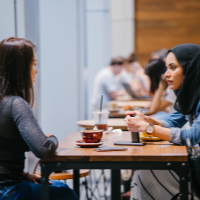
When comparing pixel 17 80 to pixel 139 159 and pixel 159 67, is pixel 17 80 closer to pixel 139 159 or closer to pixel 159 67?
pixel 139 159

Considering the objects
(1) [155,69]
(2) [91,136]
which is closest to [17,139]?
(2) [91,136]

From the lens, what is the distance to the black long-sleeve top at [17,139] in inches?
56.4

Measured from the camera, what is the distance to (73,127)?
414cm

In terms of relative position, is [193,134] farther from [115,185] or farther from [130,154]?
[115,185]

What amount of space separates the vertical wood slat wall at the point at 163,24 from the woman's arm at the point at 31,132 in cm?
791

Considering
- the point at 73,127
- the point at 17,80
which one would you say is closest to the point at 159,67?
the point at 73,127

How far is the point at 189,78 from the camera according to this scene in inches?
74.4

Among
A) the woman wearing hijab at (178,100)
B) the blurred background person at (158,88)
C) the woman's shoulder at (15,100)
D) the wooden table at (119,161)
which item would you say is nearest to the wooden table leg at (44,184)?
the wooden table at (119,161)

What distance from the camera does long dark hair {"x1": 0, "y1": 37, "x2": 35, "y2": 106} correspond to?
156 centimetres

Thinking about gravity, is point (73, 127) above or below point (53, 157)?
below

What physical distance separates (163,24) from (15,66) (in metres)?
8.06

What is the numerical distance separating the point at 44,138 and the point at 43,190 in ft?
0.75

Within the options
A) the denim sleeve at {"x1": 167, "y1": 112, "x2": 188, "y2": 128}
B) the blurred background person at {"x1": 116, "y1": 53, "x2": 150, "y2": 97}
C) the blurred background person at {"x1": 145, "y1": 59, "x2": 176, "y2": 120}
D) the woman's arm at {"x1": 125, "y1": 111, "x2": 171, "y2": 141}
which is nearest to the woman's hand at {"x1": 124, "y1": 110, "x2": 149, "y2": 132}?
the woman's arm at {"x1": 125, "y1": 111, "x2": 171, "y2": 141}

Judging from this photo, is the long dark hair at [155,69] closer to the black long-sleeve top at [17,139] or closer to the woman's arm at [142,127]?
the woman's arm at [142,127]
